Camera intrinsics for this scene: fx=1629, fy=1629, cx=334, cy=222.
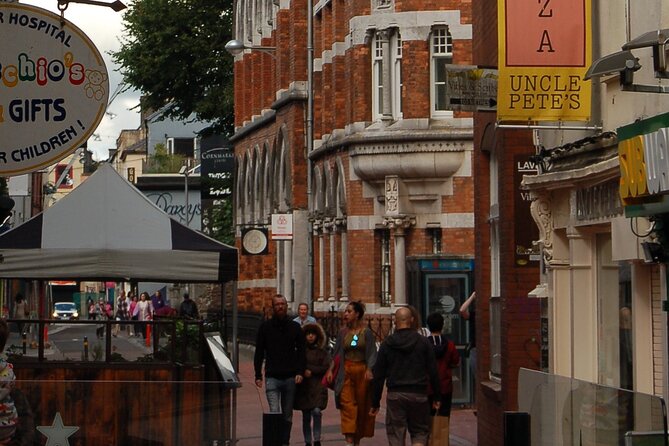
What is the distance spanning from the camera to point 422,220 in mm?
36844

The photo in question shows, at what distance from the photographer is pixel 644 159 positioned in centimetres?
1192

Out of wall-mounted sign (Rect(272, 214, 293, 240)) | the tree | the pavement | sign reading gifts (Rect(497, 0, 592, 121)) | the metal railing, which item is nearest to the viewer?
the pavement

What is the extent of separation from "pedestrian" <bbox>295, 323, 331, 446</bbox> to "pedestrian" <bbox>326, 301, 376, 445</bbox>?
20.7 inches

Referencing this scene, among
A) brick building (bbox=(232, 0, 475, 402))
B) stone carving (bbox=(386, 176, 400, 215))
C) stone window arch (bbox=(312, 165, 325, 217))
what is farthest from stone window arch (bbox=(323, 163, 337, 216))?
stone carving (bbox=(386, 176, 400, 215))

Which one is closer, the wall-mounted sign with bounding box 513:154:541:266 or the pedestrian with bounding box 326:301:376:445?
the pedestrian with bounding box 326:301:376:445

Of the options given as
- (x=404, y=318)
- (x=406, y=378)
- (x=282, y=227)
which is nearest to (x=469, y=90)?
(x=404, y=318)

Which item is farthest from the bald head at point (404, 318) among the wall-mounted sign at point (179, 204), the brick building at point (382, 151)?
the wall-mounted sign at point (179, 204)

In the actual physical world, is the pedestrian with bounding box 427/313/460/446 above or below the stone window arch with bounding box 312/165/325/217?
below

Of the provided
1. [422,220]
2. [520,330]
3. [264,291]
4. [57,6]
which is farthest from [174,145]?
[57,6]

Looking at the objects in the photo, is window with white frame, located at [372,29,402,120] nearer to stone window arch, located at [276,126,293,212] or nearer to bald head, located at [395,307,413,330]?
stone window arch, located at [276,126,293,212]

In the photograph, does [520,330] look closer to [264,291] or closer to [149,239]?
[149,239]

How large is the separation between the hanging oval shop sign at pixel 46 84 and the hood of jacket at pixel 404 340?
723 cm

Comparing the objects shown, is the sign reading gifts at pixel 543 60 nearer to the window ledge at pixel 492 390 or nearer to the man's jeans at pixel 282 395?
the man's jeans at pixel 282 395

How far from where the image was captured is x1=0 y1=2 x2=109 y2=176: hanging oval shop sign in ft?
29.7
